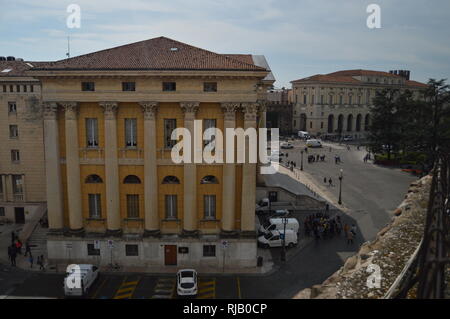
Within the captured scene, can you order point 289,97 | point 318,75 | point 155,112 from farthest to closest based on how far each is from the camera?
point 289,97 < point 318,75 < point 155,112

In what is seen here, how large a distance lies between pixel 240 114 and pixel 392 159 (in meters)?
48.1

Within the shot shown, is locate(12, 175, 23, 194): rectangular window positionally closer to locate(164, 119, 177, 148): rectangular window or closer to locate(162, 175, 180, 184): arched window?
locate(162, 175, 180, 184): arched window

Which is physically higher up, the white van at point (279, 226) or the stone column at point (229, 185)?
the stone column at point (229, 185)

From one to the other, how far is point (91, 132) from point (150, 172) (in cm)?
533

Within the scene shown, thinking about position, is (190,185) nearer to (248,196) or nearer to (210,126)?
(248,196)

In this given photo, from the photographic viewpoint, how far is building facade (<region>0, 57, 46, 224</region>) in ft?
127

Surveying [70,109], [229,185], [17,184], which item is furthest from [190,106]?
[17,184]

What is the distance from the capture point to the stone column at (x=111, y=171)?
1138 inches

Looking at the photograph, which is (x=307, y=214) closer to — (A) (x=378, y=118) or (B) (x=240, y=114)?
(B) (x=240, y=114)

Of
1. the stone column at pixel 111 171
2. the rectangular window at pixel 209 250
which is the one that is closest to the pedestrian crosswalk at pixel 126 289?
the stone column at pixel 111 171

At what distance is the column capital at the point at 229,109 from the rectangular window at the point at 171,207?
7.25 meters

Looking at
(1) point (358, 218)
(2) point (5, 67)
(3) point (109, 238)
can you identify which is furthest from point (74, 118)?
(1) point (358, 218)

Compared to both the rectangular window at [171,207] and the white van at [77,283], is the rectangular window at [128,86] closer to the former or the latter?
the rectangular window at [171,207]

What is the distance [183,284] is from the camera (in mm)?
25672
